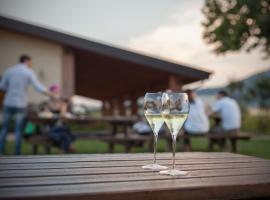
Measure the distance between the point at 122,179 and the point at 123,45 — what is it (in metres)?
13.9

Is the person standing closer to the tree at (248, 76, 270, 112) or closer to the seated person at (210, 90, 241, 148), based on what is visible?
the seated person at (210, 90, 241, 148)

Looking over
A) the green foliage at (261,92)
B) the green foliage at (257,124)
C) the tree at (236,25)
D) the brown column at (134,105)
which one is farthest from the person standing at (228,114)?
the green foliage at (261,92)

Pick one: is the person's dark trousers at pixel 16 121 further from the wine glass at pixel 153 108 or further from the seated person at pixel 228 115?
the wine glass at pixel 153 108

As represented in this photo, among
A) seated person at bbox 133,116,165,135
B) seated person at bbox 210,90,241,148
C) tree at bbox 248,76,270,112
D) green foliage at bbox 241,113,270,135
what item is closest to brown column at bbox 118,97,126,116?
seated person at bbox 133,116,165,135

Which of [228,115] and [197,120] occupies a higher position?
[228,115]

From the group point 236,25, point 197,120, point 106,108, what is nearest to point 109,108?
point 106,108

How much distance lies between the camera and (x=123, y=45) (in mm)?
15328

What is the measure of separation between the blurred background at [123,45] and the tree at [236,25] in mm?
49

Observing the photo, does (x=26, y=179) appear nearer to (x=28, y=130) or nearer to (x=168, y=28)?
(x=28, y=130)

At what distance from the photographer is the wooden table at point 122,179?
4.64 ft

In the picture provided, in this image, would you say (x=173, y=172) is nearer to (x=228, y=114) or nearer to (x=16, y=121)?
(x=16, y=121)

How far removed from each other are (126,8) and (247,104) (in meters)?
20.2

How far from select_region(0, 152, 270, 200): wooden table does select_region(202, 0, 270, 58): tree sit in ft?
57.0

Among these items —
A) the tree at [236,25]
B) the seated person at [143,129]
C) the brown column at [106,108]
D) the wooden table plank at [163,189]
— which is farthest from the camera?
the brown column at [106,108]
